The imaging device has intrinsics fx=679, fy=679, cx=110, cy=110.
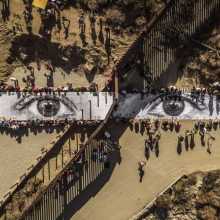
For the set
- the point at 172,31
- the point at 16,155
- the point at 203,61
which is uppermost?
the point at 172,31

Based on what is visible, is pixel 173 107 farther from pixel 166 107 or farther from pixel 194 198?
pixel 194 198

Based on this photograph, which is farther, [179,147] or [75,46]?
[179,147]

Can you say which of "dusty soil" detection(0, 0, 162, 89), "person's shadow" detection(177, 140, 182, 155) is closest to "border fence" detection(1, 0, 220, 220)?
"dusty soil" detection(0, 0, 162, 89)

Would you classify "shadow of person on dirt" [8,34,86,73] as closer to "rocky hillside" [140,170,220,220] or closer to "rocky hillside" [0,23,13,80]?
"rocky hillside" [0,23,13,80]

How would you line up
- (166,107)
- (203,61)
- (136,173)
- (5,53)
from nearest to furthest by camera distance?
(5,53) → (203,61) → (166,107) → (136,173)

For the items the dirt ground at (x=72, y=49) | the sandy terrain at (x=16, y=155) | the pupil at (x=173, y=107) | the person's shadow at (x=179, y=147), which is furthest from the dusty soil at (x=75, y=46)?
the person's shadow at (x=179, y=147)

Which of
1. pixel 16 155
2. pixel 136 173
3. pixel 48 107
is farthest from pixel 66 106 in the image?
pixel 136 173

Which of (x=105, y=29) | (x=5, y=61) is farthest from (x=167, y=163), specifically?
(x=5, y=61)
